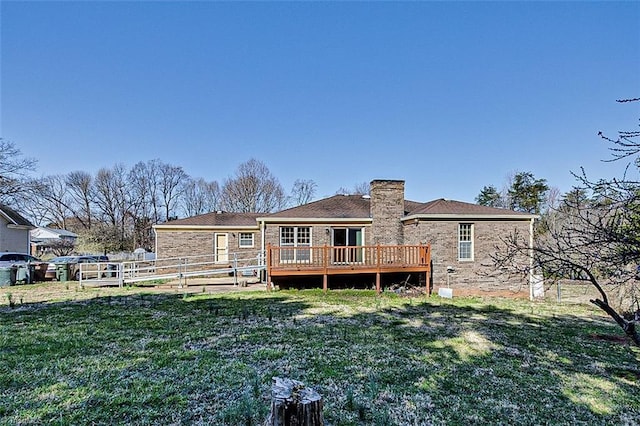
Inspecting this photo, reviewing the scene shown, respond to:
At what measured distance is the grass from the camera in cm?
368

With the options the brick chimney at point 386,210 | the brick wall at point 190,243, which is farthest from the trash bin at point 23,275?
the brick chimney at point 386,210

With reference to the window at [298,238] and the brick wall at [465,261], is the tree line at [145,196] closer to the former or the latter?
the window at [298,238]

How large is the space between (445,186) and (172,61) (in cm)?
2696

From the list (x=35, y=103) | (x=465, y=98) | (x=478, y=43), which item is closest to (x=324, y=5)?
(x=478, y=43)

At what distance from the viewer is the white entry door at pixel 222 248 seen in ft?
61.3

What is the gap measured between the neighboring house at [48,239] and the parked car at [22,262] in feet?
56.8

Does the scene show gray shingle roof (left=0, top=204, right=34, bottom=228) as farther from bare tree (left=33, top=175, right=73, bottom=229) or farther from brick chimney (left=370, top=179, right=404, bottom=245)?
bare tree (left=33, top=175, right=73, bottom=229)

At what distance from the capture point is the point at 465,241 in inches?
570

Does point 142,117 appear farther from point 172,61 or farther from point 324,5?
point 324,5

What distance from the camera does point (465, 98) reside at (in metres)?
18.7

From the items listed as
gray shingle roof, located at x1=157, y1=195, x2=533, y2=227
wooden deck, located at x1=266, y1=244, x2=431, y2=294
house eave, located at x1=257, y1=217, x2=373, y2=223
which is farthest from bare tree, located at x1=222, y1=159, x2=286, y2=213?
wooden deck, located at x1=266, y1=244, x2=431, y2=294

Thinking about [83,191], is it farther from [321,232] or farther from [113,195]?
[321,232]

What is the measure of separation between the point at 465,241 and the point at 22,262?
22.3m

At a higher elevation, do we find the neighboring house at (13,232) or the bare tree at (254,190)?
the bare tree at (254,190)
